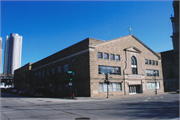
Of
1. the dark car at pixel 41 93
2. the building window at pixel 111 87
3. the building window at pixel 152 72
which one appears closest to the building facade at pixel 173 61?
the building window at pixel 152 72

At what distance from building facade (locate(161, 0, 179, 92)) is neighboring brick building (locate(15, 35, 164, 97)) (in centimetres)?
1841

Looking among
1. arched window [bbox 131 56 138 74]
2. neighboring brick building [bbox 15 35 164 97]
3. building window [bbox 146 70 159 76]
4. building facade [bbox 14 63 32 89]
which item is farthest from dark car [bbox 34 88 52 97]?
building facade [bbox 14 63 32 89]

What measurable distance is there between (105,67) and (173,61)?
45.4 metres

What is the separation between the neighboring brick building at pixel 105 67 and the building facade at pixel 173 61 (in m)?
18.4

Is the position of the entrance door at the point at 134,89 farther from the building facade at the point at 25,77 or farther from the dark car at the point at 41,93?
the building facade at the point at 25,77

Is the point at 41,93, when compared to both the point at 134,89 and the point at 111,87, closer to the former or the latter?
the point at 111,87

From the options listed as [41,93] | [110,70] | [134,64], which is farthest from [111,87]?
[41,93]

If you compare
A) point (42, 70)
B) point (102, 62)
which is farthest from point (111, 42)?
point (42, 70)

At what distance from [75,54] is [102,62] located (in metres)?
6.54

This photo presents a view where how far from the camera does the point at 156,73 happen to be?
4641cm

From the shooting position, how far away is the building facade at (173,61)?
6156cm

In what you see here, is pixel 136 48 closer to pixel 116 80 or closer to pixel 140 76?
pixel 140 76

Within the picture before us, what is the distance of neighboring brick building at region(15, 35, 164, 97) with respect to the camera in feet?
105

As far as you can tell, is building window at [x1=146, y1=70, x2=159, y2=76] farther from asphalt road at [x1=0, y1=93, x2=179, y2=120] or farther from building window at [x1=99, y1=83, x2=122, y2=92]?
asphalt road at [x1=0, y1=93, x2=179, y2=120]
